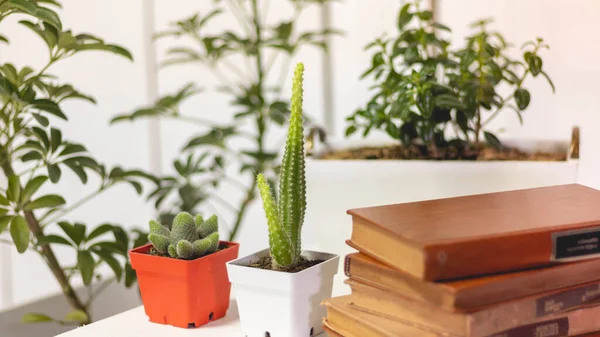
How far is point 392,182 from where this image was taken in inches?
44.6

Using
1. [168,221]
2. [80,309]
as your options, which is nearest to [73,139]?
[168,221]

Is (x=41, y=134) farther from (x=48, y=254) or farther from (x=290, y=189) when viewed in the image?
(x=290, y=189)

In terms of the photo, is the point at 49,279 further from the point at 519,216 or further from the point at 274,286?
the point at 519,216

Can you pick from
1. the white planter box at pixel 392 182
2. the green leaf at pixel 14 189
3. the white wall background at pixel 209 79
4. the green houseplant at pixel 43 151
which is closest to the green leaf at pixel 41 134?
the green houseplant at pixel 43 151

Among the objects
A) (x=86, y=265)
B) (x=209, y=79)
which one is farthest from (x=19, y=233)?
(x=209, y=79)

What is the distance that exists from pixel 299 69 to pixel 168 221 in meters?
0.86

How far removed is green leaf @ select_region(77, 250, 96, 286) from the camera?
1173 mm

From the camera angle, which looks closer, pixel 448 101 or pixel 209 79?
pixel 448 101

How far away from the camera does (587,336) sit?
738 millimetres

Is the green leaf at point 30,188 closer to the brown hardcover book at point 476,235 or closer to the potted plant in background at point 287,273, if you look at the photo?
the potted plant in background at point 287,273

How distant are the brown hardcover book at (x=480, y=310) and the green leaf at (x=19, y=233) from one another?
0.61m

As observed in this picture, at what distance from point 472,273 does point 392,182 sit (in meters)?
0.49

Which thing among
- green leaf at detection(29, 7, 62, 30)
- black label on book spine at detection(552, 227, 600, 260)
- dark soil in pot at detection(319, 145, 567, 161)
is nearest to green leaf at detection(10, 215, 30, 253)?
green leaf at detection(29, 7, 62, 30)

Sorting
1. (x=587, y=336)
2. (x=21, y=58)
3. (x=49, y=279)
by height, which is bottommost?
(x=49, y=279)
